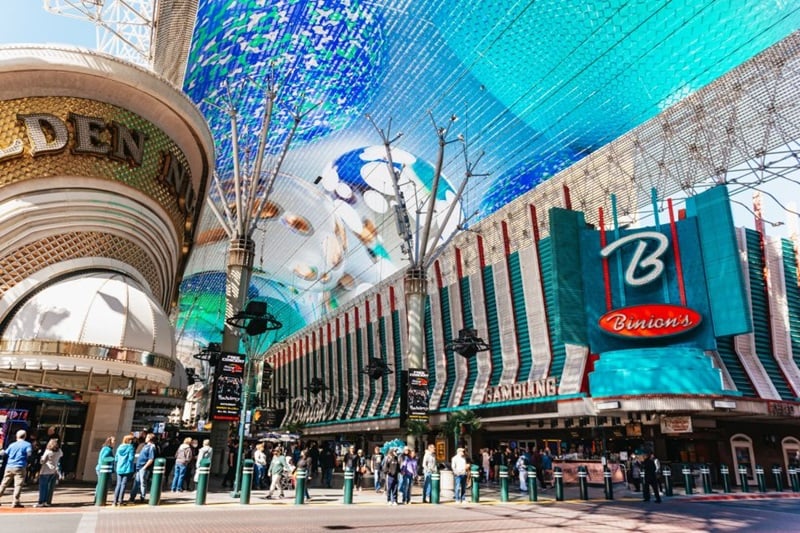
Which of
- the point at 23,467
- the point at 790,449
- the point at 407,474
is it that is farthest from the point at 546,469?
the point at 23,467

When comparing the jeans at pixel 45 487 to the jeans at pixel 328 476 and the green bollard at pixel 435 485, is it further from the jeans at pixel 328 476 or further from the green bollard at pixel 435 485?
the jeans at pixel 328 476

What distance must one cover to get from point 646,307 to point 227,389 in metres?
18.3

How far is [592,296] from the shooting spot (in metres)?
28.2

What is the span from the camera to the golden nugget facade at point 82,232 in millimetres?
14898

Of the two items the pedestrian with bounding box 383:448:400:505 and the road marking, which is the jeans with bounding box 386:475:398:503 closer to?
the pedestrian with bounding box 383:448:400:505

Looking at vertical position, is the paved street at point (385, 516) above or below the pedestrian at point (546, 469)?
below

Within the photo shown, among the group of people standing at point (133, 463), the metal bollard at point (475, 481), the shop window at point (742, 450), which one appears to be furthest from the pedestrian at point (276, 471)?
the shop window at point (742, 450)

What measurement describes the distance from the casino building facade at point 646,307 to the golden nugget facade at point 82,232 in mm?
10981

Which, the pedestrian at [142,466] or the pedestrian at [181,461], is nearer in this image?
the pedestrian at [142,466]

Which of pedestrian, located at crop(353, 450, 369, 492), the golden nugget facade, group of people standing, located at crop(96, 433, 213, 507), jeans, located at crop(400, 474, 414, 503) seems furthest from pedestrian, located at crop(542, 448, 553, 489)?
the golden nugget facade

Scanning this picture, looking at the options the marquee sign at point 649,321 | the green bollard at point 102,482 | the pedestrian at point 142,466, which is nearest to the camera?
the green bollard at point 102,482

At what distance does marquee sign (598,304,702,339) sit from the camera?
80.7 feet

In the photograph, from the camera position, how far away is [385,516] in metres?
12.9

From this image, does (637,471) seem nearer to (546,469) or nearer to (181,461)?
(546,469)
